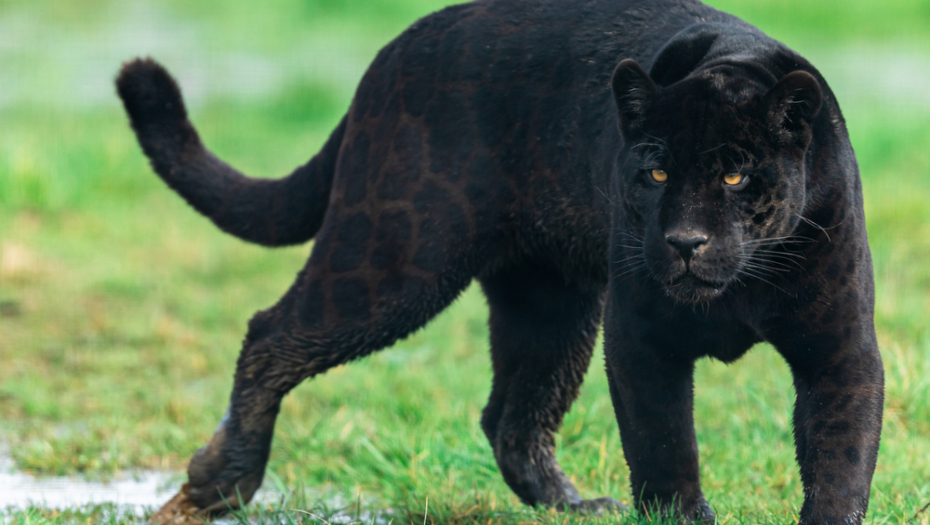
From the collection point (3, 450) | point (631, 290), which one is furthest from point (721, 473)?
point (3, 450)

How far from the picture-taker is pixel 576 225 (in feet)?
11.3

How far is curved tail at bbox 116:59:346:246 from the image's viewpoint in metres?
3.90

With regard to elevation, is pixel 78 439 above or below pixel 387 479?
above

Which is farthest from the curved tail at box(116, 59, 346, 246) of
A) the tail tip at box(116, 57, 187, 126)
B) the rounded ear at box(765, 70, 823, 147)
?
the rounded ear at box(765, 70, 823, 147)

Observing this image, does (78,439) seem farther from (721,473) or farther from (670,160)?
(670,160)

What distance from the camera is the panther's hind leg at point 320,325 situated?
352 cm

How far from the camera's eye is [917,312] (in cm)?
583

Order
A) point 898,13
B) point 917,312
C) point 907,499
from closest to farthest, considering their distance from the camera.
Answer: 1. point 907,499
2. point 917,312
3. point 898,13

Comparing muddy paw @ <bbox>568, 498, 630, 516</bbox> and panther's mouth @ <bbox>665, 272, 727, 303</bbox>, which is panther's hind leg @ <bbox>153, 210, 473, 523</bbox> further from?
panther's mouth @ <bbox>665, 272, 727, 303</bbox>

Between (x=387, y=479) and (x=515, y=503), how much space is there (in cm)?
51

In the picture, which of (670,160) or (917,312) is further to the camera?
(917,312)

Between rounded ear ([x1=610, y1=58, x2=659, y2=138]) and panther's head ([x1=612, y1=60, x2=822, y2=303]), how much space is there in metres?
0.01

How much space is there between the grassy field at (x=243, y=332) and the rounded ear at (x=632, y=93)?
1229 millimetres

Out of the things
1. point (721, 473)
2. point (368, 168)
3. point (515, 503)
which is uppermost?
point (368, 168)
